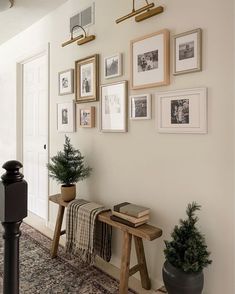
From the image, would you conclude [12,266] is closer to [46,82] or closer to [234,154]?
[234,154]

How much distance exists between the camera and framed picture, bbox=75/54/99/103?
2.45 metres

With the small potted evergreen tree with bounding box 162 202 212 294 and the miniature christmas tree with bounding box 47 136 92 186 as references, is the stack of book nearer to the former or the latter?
the small potted evergreen tree with bounding box 162 202 212 294

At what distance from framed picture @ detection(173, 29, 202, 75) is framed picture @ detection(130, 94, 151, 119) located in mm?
300

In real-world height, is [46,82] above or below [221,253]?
above

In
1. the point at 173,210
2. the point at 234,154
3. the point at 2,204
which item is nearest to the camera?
the point at 2,204

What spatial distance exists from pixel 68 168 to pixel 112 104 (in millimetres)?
725

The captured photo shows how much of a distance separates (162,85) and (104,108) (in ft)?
2.15

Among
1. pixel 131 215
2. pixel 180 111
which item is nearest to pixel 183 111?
pixel 180 111

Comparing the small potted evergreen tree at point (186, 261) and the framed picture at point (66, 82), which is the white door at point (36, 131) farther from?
the small potted evergreen tree at point (186, 261)

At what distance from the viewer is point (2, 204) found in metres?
0.74

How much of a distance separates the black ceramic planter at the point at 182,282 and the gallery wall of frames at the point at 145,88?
87 cm

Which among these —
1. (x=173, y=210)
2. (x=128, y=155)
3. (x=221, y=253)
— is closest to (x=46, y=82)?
(x=128, y=155)

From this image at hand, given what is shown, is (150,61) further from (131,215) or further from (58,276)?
(58,276)

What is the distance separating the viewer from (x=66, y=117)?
2.84m
